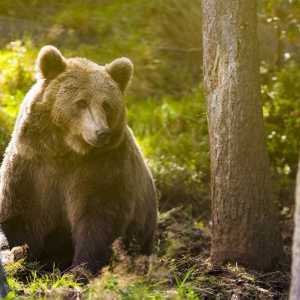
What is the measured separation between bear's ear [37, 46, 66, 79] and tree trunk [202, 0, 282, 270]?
118cm

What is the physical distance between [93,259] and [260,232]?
1.58 meters

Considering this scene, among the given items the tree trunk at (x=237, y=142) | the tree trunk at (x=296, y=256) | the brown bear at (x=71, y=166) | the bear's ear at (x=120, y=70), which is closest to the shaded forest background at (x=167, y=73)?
the tree trunk at (x=237, y=142)

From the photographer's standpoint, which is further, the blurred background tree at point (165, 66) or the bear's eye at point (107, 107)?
the blurred background tree at point (165, 66)

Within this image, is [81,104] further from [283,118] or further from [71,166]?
[283,118]

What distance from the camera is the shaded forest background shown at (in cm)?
948

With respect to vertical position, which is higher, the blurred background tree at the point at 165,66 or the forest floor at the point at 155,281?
the blurred background tree at the point at 165,66

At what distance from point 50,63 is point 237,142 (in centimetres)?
161

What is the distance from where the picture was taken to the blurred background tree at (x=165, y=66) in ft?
31.8

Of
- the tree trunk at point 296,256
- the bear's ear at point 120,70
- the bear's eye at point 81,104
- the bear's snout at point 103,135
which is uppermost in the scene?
the bear's ear at point 120,70

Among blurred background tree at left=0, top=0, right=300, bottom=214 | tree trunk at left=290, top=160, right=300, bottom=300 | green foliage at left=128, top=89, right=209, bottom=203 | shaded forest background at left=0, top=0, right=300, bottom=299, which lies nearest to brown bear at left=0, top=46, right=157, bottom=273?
shaded forest background at left=0, top=0, right=300, bottom=299

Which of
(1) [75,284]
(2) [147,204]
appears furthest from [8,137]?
(1) [75,284]

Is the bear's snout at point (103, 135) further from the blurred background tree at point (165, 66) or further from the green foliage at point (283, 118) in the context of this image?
the green foliage at point (283, 118)

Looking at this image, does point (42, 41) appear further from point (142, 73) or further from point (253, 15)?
point (253, 15)

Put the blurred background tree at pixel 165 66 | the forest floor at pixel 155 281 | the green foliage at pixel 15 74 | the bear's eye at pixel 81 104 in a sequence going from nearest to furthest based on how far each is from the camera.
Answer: the forest floor at pixel 155 281 < the bear's eye at pixel 81 104 < the blurred background tree at pixel 165 66 < the green foliage at pixel 15 74
